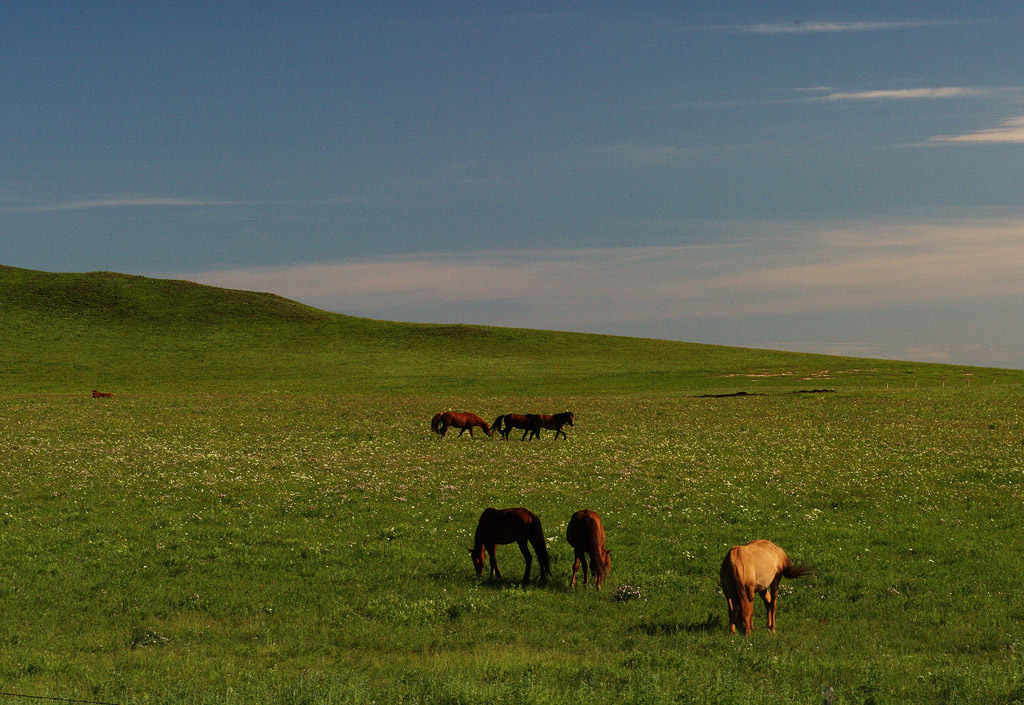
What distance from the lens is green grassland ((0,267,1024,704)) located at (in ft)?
33.4

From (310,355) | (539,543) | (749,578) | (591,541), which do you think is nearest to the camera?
(749,578)

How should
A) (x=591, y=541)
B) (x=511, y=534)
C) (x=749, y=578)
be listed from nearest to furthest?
1. (x=749, y=578)
2. (x=591, y=541)
3. (x=511, y=534)

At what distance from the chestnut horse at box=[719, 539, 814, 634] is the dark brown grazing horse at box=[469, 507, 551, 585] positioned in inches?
157

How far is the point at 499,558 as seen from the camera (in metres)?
17.1

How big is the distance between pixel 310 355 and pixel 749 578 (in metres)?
106

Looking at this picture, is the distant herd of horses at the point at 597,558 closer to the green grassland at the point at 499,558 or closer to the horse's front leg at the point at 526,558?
the horse's front leg at the point at 526,558

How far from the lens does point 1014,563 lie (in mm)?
16281

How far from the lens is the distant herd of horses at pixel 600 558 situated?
11.6 m

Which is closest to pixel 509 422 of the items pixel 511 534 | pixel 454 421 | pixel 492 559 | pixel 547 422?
pixel 547 422

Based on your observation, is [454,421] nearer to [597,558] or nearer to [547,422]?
[547,422]

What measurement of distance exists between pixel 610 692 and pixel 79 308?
149749 millimetres

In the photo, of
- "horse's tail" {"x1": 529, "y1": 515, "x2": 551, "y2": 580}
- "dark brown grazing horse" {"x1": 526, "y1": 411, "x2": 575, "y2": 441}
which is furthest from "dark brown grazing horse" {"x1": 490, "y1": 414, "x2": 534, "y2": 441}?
"horse's tail" {"x1": 529, "y1": 515, "x2": 551, "y2": 580}

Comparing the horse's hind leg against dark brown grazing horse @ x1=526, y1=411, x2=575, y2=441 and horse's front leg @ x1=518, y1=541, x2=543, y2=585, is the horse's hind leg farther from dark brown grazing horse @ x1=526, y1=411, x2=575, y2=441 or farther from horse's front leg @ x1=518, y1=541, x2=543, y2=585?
dark brown grazing horse @ x1=526, y1=411, x2=575, y2=441

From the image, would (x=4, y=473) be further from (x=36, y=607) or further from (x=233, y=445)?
(x=36, y=607)
